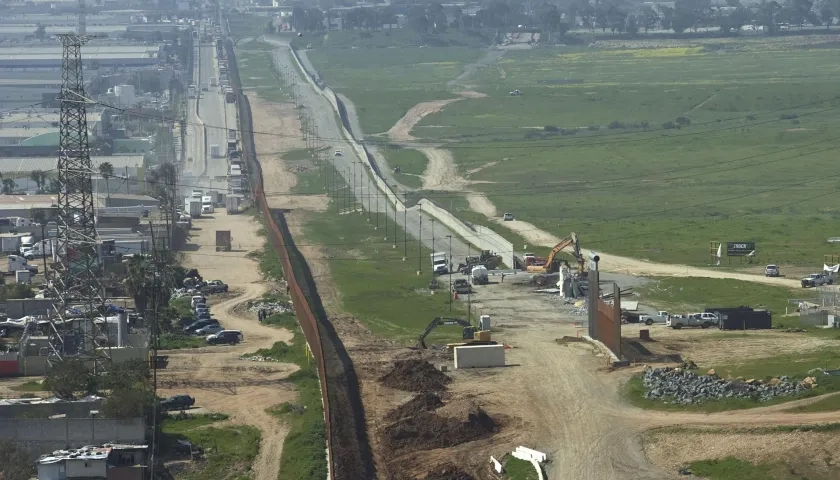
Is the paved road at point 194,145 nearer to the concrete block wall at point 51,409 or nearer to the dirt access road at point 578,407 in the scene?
the dirt access road at point 578,407

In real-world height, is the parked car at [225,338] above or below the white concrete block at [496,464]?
below

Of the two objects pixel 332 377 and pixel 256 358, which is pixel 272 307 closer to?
pixel 256 358

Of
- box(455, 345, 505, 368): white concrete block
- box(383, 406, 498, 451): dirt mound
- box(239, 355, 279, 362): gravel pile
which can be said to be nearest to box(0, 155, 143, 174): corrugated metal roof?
box(239, 355, 279, 362): gravel pile

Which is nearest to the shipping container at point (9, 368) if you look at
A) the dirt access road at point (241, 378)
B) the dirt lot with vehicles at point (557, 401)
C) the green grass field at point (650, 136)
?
the dirt access road at point (241, 378)

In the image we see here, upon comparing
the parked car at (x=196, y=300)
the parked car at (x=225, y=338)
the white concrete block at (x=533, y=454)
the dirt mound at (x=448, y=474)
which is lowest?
the parked car at (x=196, y=300)

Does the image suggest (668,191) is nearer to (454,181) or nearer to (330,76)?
(454,181)

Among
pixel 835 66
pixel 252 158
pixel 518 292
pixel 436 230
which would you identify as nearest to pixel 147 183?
pixel 252 158

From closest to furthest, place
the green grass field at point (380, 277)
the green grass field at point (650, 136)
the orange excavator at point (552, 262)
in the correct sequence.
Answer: the green grass field at point (380, 277), the orange excavator at point (552, 262), the green grass field at point (650, 136)
